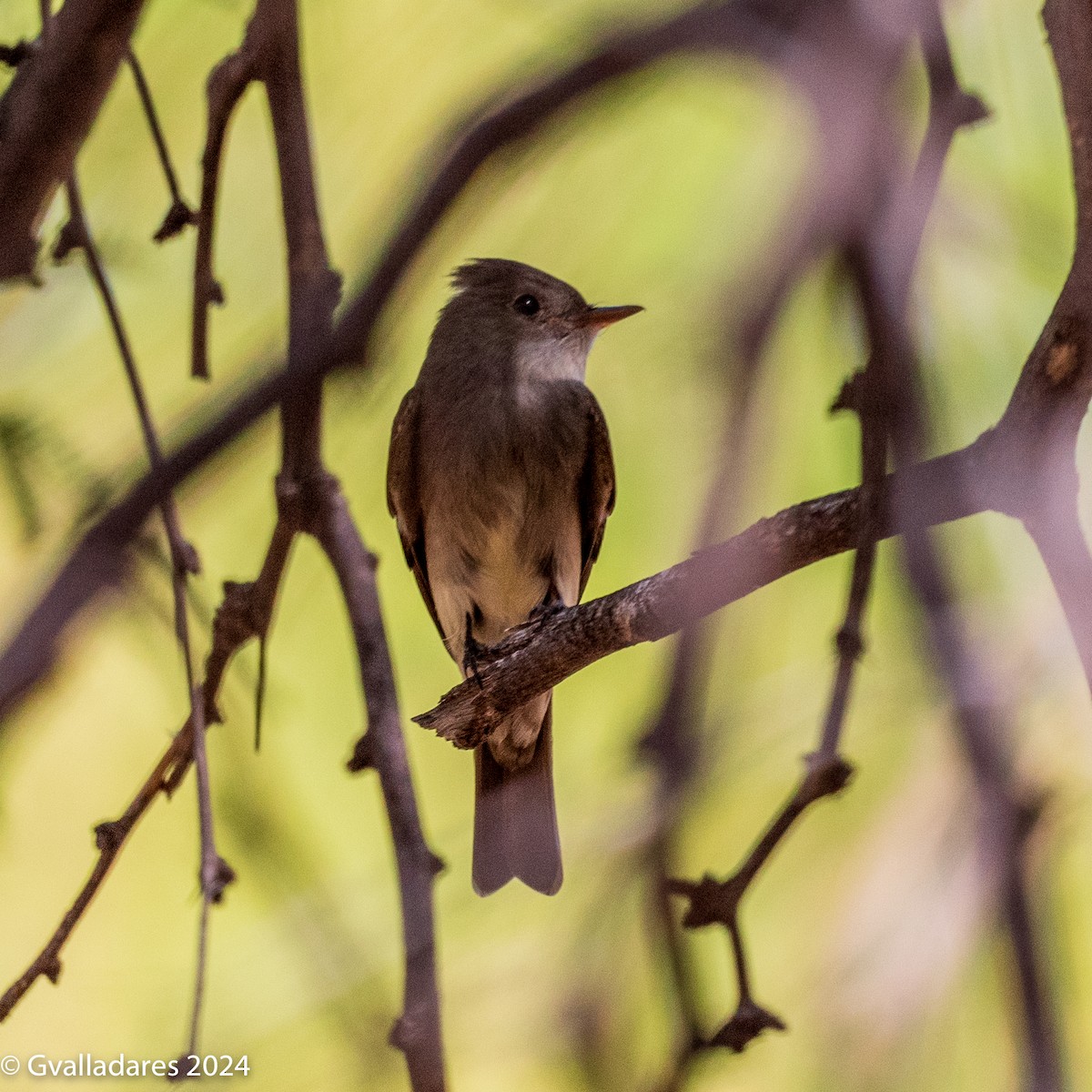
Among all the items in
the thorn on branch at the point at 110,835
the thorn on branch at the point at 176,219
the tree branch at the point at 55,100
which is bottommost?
the thorn on branch at the point at 110,835

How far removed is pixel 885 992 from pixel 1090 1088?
0.35 meters

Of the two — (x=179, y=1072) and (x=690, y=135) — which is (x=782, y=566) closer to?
(x=179, y=1072)

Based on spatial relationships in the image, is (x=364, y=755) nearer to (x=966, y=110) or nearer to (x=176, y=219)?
(x=176, y=219)

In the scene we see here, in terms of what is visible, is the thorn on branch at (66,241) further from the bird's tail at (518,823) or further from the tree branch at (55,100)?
the bird's tail at (518,823)

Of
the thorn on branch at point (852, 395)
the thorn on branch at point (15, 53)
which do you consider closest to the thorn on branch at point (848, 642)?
the thorn on branch at point (852, 395)

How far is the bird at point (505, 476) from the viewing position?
A: 12.3 feet

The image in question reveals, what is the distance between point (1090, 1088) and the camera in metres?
2.23

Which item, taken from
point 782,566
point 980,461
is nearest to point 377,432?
point 782,566

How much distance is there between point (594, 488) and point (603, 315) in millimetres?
503

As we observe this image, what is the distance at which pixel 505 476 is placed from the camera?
3.74m

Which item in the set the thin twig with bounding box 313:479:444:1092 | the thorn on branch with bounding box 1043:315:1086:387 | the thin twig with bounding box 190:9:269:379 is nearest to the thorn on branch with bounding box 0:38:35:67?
the thin twig with bounding box 190:9:269:379

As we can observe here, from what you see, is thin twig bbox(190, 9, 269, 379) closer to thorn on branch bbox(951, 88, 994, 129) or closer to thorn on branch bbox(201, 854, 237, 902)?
thorn on branch bbox(201, 854, 237, 902)

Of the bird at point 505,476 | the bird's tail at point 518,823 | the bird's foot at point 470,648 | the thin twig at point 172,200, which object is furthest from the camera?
the bird at point 505,476

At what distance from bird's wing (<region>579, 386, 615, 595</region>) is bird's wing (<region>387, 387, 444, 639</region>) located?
442 millimetres
